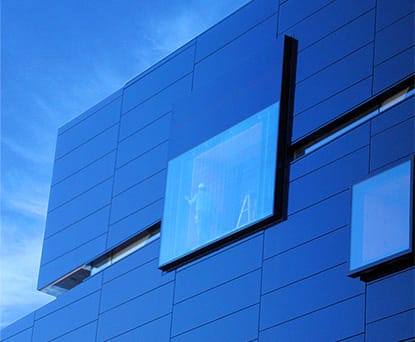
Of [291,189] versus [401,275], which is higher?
[291,189]

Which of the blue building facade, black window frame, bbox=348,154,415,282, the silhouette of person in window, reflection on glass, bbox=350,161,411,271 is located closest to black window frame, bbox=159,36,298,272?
the blue building facade

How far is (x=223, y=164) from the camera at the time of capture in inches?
743

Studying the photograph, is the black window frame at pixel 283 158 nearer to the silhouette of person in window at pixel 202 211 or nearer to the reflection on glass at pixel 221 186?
the reflection on glass at pixel 221 186

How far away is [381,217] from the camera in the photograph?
1513cm

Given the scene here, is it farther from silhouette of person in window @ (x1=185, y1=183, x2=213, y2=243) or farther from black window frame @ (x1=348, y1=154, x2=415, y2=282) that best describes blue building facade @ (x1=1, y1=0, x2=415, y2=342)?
silhouette of person in window @ (x1=185, y1=183, x2=213, y2=243)

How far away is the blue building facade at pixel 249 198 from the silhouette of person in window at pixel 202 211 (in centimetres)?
28

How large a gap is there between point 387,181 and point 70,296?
8.62m

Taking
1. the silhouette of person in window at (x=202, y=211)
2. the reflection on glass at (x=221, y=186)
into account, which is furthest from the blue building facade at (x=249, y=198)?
the silhouette of person in window at (x=202, y=211)

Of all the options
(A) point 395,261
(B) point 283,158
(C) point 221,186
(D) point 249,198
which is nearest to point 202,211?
(C) point 221,186

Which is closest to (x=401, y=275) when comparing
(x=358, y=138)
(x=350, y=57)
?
(x=358, y=138)

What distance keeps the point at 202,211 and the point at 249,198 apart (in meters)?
1.30

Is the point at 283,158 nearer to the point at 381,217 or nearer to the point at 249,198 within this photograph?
the point at 249,198

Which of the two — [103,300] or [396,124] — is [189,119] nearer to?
[103,300]

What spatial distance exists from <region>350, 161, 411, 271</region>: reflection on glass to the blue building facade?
0.04 metres
